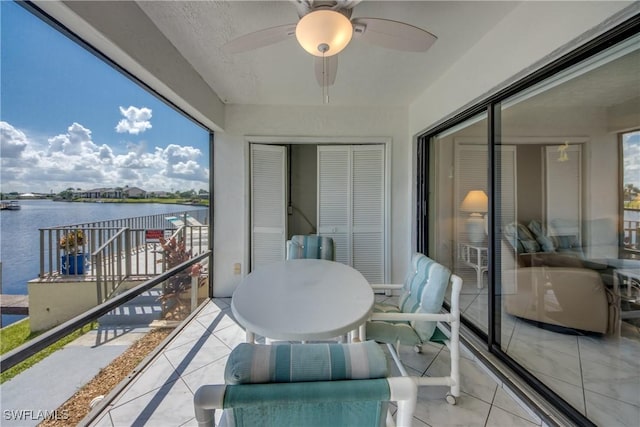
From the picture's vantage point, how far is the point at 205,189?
3.35m

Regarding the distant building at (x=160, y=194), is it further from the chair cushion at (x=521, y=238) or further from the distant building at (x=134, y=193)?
the chair cushion at (x=521, y=238)

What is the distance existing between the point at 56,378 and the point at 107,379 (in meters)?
0.37

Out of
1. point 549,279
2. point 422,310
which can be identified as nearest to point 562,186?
point 549,279

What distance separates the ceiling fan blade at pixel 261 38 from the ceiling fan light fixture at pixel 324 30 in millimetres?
123

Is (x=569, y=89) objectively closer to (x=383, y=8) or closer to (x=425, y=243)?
(x=383, y=8)

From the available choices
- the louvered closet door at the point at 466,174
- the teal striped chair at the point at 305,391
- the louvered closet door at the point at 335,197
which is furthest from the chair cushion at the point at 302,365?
the louvered closet door at the point at 335,197

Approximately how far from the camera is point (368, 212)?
3.59m

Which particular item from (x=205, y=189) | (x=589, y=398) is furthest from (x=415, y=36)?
(x=205, y=189)

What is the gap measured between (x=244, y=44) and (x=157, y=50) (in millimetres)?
851

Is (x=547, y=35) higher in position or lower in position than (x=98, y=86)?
higher

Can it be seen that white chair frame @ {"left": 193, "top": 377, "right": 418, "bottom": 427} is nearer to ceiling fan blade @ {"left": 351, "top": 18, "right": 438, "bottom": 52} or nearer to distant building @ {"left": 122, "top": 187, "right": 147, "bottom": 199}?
ceiling fan blade @ {"left": 351, "top": 18, "right": 438, "bottom": 52}

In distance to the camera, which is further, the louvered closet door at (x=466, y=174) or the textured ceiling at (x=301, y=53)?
the louvered closet door at (x=466, y=174)

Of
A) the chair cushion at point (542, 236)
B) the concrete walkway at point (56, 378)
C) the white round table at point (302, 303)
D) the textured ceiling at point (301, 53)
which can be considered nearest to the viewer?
the white round table at point (302, 303)

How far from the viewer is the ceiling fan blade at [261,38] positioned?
4.83 ft
